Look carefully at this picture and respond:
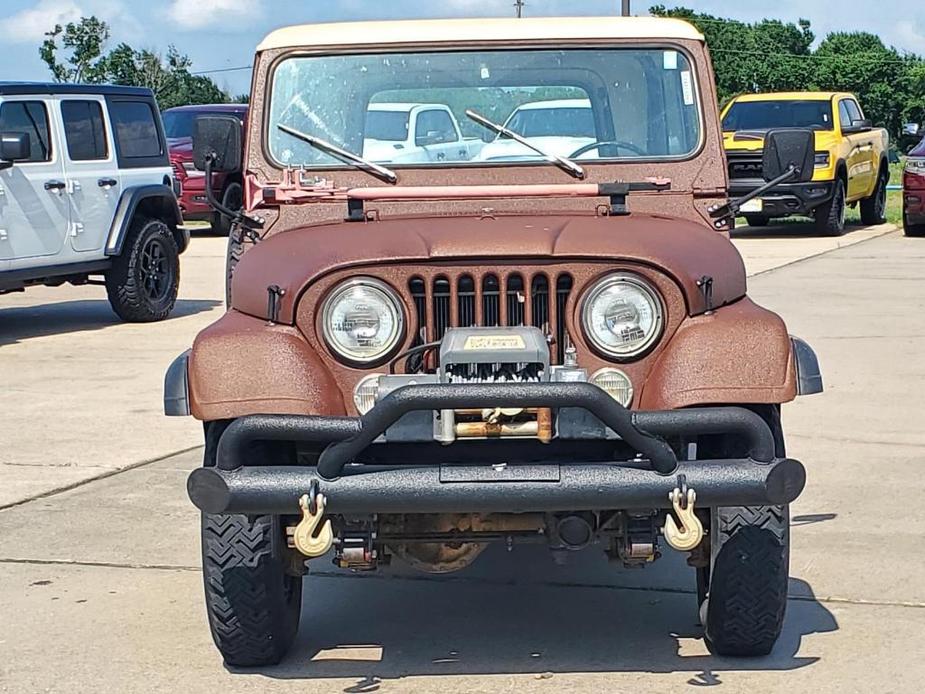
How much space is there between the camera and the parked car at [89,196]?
11.8 meters

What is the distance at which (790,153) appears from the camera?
17.8 ft

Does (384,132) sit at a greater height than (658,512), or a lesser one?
greater

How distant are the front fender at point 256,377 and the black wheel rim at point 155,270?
909cm

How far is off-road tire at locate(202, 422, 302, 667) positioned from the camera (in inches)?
169

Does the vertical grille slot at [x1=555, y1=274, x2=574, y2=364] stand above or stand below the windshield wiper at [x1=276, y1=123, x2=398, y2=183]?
below

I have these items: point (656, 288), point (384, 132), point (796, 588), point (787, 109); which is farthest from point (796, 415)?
point (787, 109)

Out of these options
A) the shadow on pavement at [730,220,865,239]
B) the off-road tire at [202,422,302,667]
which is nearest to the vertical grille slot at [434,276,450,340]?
the off-road tire at [202,422,302,667]

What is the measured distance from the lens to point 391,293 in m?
4.30

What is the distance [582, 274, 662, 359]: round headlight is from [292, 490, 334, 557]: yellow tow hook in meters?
0.89

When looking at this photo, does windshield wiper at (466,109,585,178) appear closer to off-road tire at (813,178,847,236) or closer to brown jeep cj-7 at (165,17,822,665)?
brown jeep cj-7 at (165,17,822,665)

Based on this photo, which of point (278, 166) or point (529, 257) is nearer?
point (529, 257)

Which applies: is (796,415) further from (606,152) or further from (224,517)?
(224,517)

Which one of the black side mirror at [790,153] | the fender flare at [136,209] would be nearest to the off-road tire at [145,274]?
the fender flare at [136,209]

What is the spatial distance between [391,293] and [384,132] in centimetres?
130
